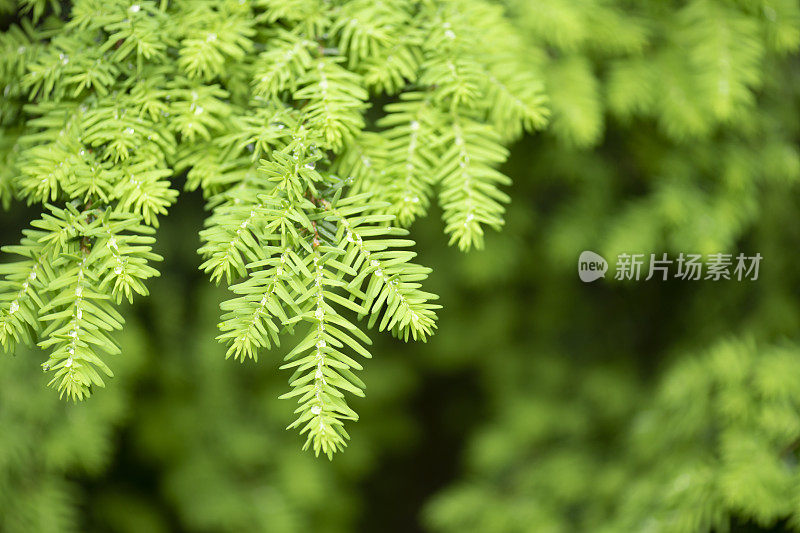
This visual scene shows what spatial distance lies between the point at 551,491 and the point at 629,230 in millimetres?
961

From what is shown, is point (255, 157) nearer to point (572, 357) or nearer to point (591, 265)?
point (591, 265)

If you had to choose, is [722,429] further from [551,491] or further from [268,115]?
[268,115]

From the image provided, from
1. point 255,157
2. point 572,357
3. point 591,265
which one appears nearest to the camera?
point 255,157

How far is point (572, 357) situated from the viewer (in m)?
2.30

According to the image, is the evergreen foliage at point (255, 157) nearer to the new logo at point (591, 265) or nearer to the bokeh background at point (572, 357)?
the bokeh background at point (572, 357)

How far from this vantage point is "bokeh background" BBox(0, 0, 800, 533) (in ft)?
4.77

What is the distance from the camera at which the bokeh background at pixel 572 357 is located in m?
1.45

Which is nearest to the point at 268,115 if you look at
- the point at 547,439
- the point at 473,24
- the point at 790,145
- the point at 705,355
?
the point at 473,24

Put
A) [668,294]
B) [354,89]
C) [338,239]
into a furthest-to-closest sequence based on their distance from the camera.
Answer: [668,294], [354,89], [338,239]

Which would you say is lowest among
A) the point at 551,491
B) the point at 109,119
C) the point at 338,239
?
the point at 551,491

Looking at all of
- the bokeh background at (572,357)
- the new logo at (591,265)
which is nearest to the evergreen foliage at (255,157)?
the bokeh background at (572,357)

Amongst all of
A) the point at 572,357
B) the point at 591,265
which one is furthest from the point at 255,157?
the point at 572,357

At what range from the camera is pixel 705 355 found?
167 centimetres

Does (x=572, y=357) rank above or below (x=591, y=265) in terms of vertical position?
below
